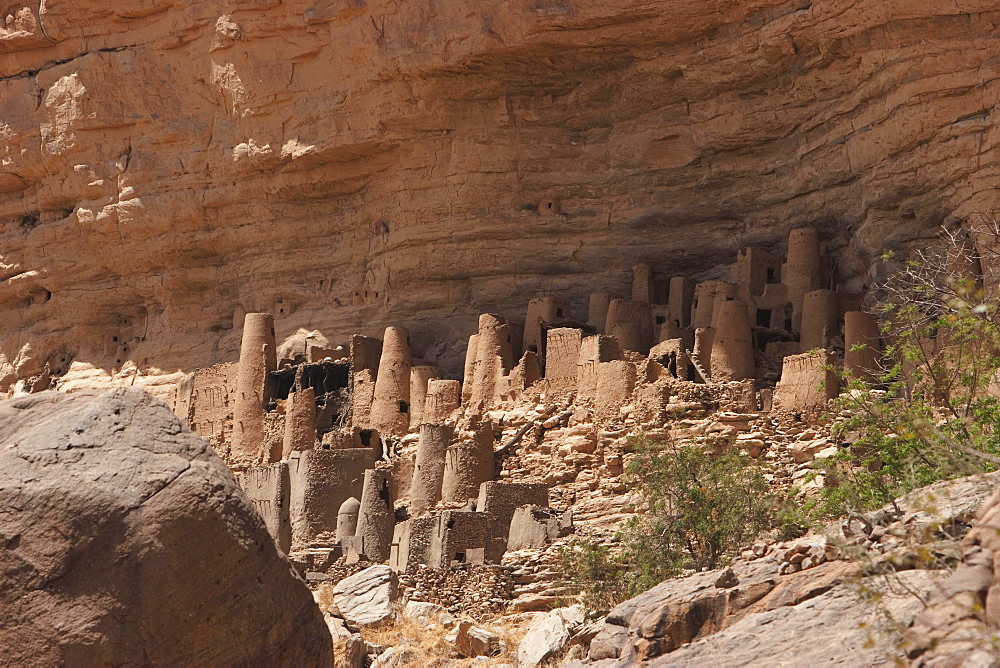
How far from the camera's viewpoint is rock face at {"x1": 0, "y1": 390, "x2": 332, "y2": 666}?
10.4 meters

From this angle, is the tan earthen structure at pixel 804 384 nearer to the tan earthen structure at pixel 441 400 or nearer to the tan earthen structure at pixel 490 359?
the tan earthen structure at pixel 490 359

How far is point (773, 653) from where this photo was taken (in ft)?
35.9

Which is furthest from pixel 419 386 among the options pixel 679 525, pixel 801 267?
pixel 679 525

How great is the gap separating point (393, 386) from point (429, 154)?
22.5 feet

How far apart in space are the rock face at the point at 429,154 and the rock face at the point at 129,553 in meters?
21.3

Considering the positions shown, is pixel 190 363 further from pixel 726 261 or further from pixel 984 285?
pixel 984 285

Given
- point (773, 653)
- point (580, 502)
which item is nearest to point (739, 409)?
point (580, 502)

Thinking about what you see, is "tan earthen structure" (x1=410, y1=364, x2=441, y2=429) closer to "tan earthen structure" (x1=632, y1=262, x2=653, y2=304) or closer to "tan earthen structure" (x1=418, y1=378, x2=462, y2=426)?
"tan earthen structure" (x1=418, y1=378, x2=462, y2=426)

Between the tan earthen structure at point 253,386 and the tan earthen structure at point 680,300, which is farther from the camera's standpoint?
the tan earthen structure at point 253,386

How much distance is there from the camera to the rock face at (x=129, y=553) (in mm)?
10359

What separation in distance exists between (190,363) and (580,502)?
2047 cm

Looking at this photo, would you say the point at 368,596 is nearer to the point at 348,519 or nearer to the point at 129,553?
the point at 348,519

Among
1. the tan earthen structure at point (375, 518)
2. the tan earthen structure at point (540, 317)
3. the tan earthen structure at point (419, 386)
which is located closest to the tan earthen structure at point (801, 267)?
the tan earthen structure at point (540, 317)

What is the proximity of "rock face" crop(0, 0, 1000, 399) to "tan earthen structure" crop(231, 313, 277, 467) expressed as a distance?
2.49 metres
